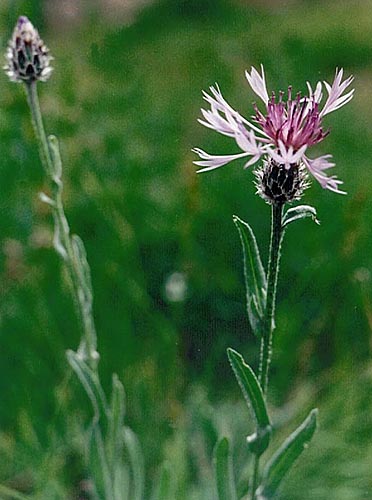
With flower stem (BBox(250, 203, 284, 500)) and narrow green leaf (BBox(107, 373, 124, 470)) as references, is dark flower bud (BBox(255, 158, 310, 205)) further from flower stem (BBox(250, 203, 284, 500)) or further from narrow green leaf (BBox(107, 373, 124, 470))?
narrow green leaf (BBox(107, 373, 124, 470))

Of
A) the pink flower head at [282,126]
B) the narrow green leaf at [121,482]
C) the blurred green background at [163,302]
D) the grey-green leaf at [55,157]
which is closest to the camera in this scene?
the pink flower head at [282,126]

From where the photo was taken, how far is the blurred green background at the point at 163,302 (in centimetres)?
111

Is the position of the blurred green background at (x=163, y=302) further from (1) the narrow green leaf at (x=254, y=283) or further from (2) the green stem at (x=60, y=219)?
(1) the narrow green leaf at (x=254, y=283)

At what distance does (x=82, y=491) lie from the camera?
1.18 m

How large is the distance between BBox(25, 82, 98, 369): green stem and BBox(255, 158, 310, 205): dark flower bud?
0.80ft

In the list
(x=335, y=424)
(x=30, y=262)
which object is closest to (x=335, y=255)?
(x=335, y=424)

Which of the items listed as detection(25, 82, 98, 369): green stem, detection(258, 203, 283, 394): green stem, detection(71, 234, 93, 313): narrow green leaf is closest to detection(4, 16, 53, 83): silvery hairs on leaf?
detection(25, 82, 98, 369): green stem

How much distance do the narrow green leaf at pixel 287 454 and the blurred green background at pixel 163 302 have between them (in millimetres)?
231

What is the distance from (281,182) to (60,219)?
0.88 feet

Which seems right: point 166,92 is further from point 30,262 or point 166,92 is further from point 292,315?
point 292,315

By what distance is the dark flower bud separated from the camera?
54 centimetres

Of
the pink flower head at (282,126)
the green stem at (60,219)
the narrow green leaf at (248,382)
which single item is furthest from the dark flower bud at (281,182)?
the green stem at (60,219)

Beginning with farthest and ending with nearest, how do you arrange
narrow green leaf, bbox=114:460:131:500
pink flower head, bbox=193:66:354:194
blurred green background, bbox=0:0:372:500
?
blurred green background, bbox=0:0:372:500 → narrow green leaf, bbox=114:460:131:500 → pink flower head, bbox=193:66:354:194

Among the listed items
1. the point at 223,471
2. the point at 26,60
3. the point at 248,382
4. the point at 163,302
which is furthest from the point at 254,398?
the point at 163,302
